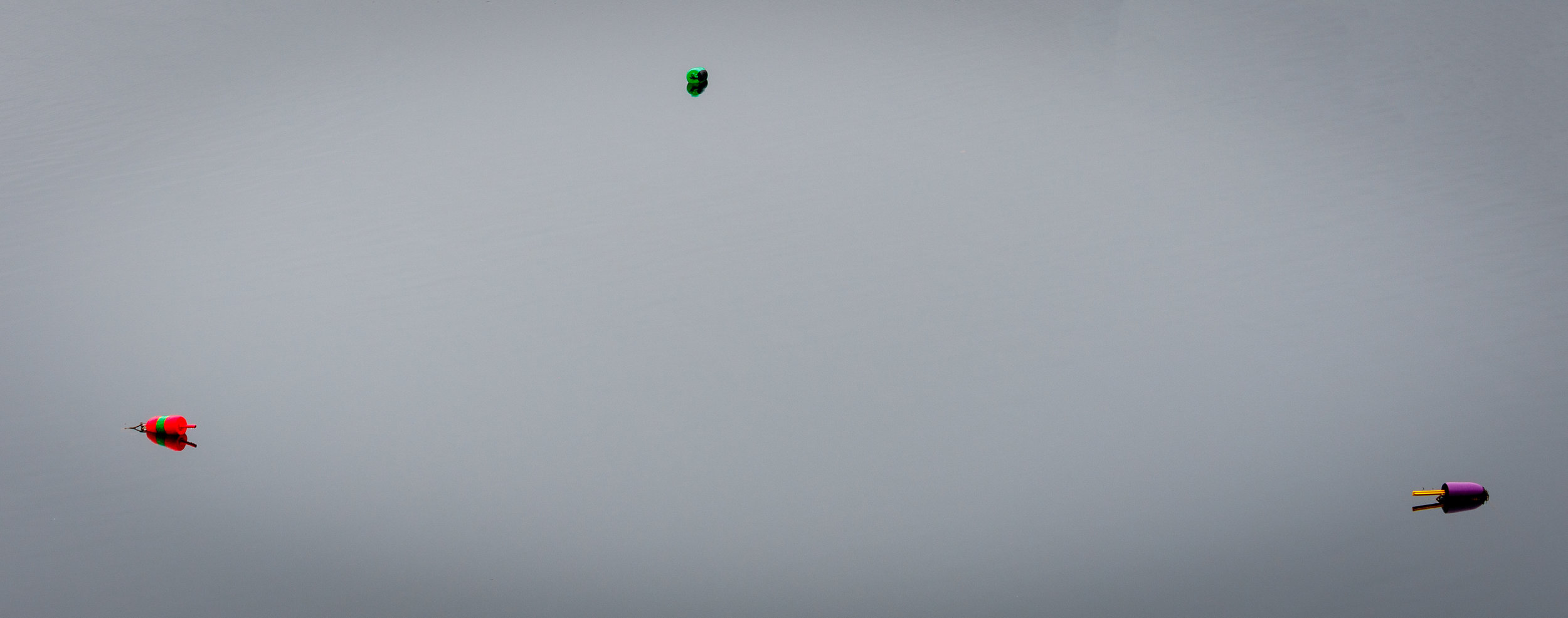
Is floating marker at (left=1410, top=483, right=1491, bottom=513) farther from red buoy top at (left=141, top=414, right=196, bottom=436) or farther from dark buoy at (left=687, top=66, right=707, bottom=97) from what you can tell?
red buoy top at (left=141, top=414, right=196, bottom=436)

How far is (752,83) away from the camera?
89.5 inches

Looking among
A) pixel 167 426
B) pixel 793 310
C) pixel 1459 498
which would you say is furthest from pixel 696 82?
pixel 1459 498

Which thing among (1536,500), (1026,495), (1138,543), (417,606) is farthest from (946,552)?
(1536,500)

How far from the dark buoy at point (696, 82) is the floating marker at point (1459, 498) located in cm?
150

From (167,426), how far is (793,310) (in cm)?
95

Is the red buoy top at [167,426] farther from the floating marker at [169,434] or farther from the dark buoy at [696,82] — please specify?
the dark buoy at [696,82]

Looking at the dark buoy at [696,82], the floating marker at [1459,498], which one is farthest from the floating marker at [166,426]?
the floating marker at [1459,498]

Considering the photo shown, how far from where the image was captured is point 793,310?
5.80ft

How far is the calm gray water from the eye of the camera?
55.1 inches

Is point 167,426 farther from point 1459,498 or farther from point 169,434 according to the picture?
point 1459,498

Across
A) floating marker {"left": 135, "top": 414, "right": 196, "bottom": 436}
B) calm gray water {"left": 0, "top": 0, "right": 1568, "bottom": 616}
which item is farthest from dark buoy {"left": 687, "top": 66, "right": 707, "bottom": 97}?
floating marker {"left": 135, "top": 414, "right": 196, "bottom": 436}

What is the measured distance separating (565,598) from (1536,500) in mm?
Answer: 1296

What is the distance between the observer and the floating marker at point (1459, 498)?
1416mm

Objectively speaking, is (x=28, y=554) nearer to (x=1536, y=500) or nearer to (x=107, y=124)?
(x=107, y=124)
